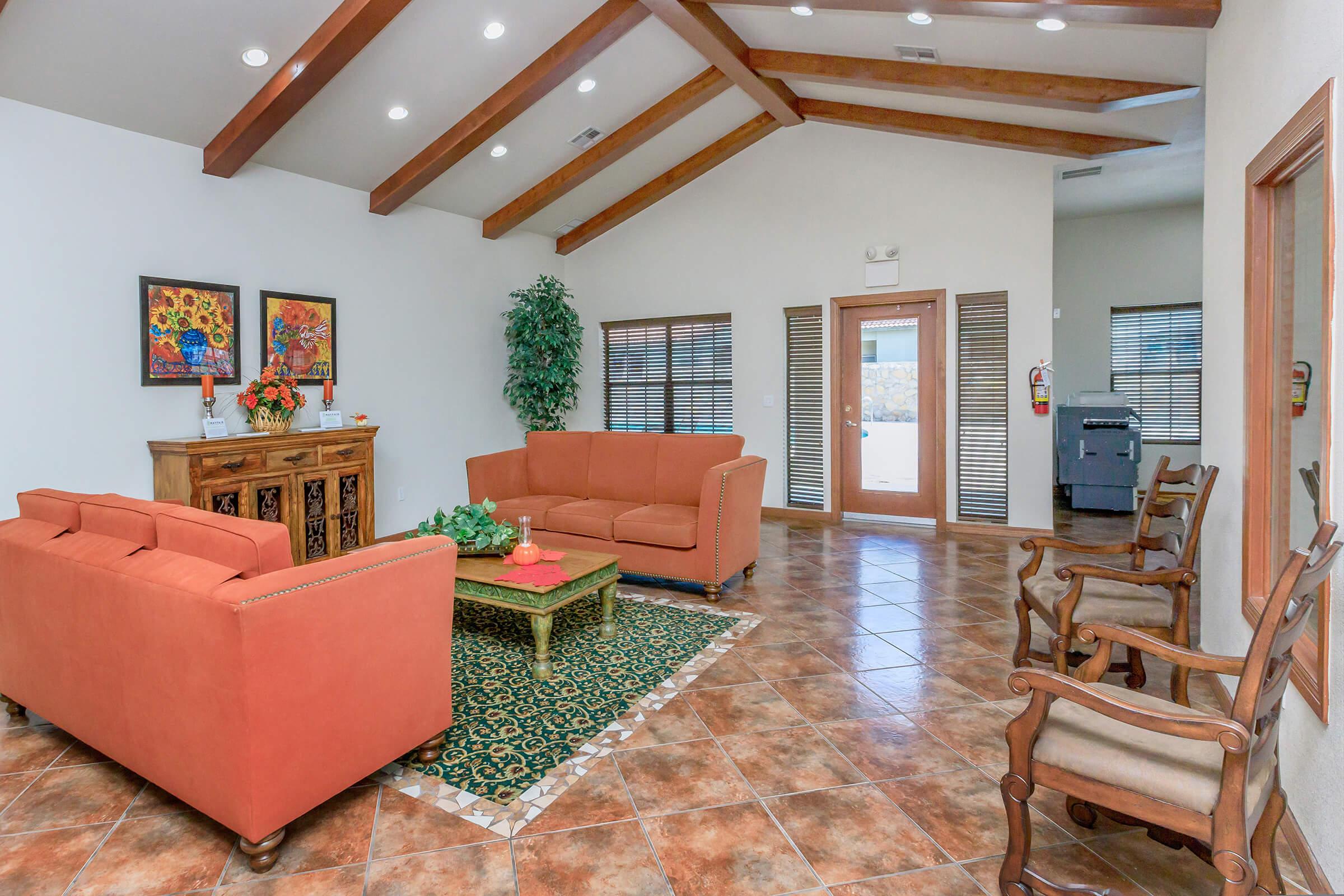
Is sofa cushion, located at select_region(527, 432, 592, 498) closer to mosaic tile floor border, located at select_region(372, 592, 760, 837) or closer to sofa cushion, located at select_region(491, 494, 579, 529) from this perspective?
sofa cushion, located at select_region(491, 494, 579, 529)

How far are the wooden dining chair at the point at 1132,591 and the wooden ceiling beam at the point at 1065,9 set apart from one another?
189 centimetres

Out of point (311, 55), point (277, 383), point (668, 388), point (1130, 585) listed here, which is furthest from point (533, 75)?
point (1130, 585)

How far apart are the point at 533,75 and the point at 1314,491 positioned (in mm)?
4748

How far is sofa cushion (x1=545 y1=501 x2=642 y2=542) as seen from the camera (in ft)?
14.9

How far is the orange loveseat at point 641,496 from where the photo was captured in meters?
4.23

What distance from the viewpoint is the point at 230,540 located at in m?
1.95

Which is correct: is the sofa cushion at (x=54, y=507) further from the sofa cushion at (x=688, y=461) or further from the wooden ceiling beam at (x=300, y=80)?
the sofa cushion at (x=688, y=461)

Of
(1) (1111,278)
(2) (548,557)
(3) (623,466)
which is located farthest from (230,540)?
(1) (1111,278)

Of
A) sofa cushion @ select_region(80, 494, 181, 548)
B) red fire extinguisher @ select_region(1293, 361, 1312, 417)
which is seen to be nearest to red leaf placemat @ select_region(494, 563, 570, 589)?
sofa cushion @ select_region(80, 494, 181, 548)

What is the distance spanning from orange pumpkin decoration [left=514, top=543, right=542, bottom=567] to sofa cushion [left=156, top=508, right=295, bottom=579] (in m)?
1.44

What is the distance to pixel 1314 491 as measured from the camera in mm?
2068

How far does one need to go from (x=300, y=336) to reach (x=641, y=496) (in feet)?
9.27

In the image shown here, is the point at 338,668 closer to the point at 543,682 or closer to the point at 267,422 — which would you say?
the point at 543,682

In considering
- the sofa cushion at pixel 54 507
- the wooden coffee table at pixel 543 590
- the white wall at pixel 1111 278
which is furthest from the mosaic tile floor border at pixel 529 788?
the white wall at pixel 1111 278
